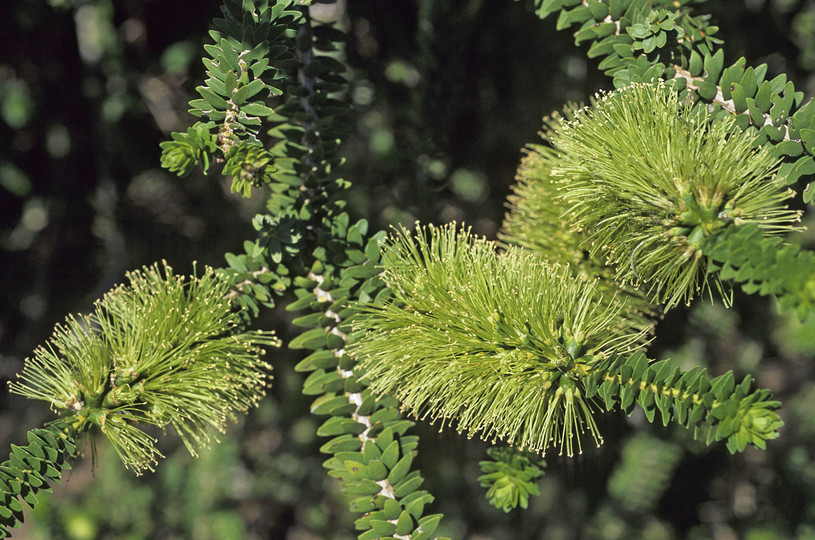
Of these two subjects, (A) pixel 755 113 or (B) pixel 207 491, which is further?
(B) pixel 207 491

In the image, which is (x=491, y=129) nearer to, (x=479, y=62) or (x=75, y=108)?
(x=479, y=62)

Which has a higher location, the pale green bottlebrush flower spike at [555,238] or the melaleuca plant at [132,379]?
the pale green bottlebrush flower spike at [555,238]

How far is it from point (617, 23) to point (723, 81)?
0.13 metres

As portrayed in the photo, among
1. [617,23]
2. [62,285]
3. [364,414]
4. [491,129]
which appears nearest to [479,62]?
[491,129]

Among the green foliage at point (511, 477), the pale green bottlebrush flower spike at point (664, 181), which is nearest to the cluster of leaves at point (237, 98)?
the pale green bottlebrush flower spike at point (664, 181)

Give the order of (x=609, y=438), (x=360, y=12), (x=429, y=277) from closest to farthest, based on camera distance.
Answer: (x=429, y=277)
(x=609, y=438)
(x=360, y=12)

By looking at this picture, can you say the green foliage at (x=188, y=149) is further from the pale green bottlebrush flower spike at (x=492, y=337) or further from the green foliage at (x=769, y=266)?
the green foliage at (x=769, y=266)

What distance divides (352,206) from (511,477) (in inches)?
23.4

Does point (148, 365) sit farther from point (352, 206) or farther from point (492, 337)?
point (352, 206)

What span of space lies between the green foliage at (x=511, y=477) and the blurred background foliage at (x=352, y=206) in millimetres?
415

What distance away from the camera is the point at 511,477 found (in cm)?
62

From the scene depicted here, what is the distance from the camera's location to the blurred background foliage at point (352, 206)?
113 centimetres

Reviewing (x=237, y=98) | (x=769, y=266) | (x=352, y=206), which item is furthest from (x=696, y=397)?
(x=352, y=206)

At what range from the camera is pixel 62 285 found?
1.42m
